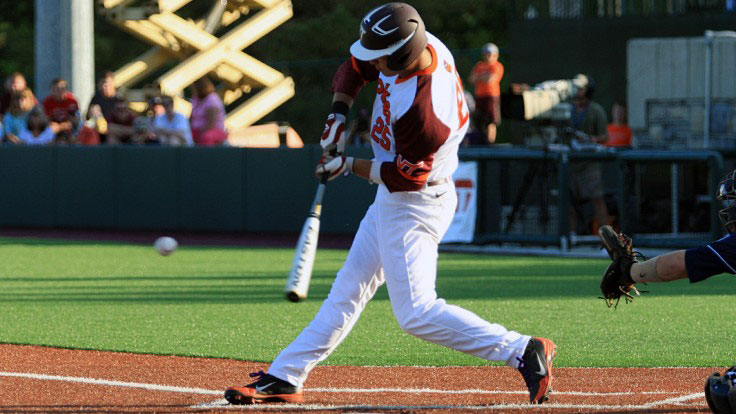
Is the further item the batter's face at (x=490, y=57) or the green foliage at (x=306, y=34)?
the green foliage at (x=306, y=34)

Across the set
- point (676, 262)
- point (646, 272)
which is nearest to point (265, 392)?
point (646, 272)

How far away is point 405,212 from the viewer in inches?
236

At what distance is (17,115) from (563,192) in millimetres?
9897

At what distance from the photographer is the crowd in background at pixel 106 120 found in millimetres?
19391

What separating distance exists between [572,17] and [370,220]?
1635 cm

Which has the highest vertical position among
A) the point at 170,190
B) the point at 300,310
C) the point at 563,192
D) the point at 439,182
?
the point at 439,182

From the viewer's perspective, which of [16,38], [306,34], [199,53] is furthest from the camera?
[16,38]

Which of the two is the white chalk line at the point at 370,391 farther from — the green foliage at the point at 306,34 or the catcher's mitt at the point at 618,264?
the green foliage at the point at 306,34

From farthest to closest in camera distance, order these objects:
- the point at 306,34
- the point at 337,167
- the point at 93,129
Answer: the point at 306,34 < the point at 93,129 < the point at 337,167

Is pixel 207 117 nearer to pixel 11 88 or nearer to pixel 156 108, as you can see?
pixel 156 108

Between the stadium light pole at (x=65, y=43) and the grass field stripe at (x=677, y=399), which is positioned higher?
the stadium light pole at (x=65, y=43)

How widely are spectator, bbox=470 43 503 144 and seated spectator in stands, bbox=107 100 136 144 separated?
5.64 m

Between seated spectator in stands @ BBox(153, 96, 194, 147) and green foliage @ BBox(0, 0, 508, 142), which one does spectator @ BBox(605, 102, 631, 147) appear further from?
green foliage @ BBox(0, 0, 508, 142)

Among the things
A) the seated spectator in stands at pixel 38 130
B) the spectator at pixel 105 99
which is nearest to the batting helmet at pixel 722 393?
the spectator at pixel 105 99
